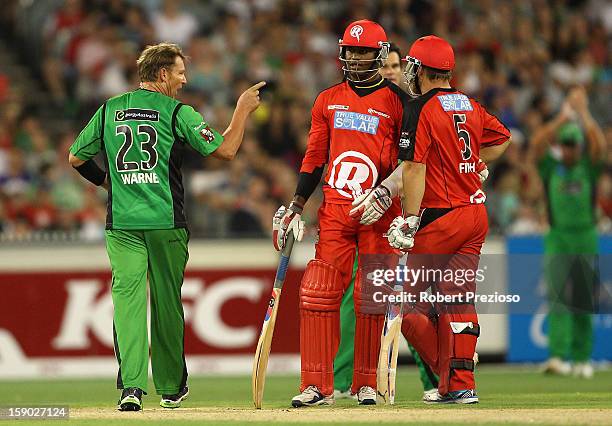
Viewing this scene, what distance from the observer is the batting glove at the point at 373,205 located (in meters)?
9.33

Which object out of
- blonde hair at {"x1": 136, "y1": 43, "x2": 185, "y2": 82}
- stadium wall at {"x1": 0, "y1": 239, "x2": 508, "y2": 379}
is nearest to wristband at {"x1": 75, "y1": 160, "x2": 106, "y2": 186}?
blonde hair at {"x1": 136, "y1": 43, "x2": 185, "y2": 82}

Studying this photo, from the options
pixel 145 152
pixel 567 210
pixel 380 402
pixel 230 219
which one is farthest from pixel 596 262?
pixel 145 152

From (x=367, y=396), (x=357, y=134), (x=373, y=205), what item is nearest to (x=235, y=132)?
(x=357, y=134)

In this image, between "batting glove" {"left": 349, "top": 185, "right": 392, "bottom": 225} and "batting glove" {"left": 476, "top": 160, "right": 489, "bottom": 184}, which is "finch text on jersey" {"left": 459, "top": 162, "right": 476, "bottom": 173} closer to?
"batting glove" {"left": 476, "top": 160, "right": 489, "bottom": 184}

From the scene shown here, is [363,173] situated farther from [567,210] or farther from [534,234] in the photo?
[534,234]

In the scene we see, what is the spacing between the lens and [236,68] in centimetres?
1845

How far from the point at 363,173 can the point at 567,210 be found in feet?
16.1

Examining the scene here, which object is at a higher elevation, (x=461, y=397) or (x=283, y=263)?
(x=283, y=263)

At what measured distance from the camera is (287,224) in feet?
31.8

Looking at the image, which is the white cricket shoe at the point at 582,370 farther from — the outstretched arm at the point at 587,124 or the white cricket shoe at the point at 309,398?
the white cricket shoe at the point at 309,398

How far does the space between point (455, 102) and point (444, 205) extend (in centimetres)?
74

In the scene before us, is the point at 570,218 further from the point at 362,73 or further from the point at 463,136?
the point at 362,73

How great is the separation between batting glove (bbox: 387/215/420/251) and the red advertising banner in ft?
17.6

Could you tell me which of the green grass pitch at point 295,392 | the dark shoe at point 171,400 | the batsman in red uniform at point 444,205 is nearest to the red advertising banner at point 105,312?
the green grass pitch at point 295,392
